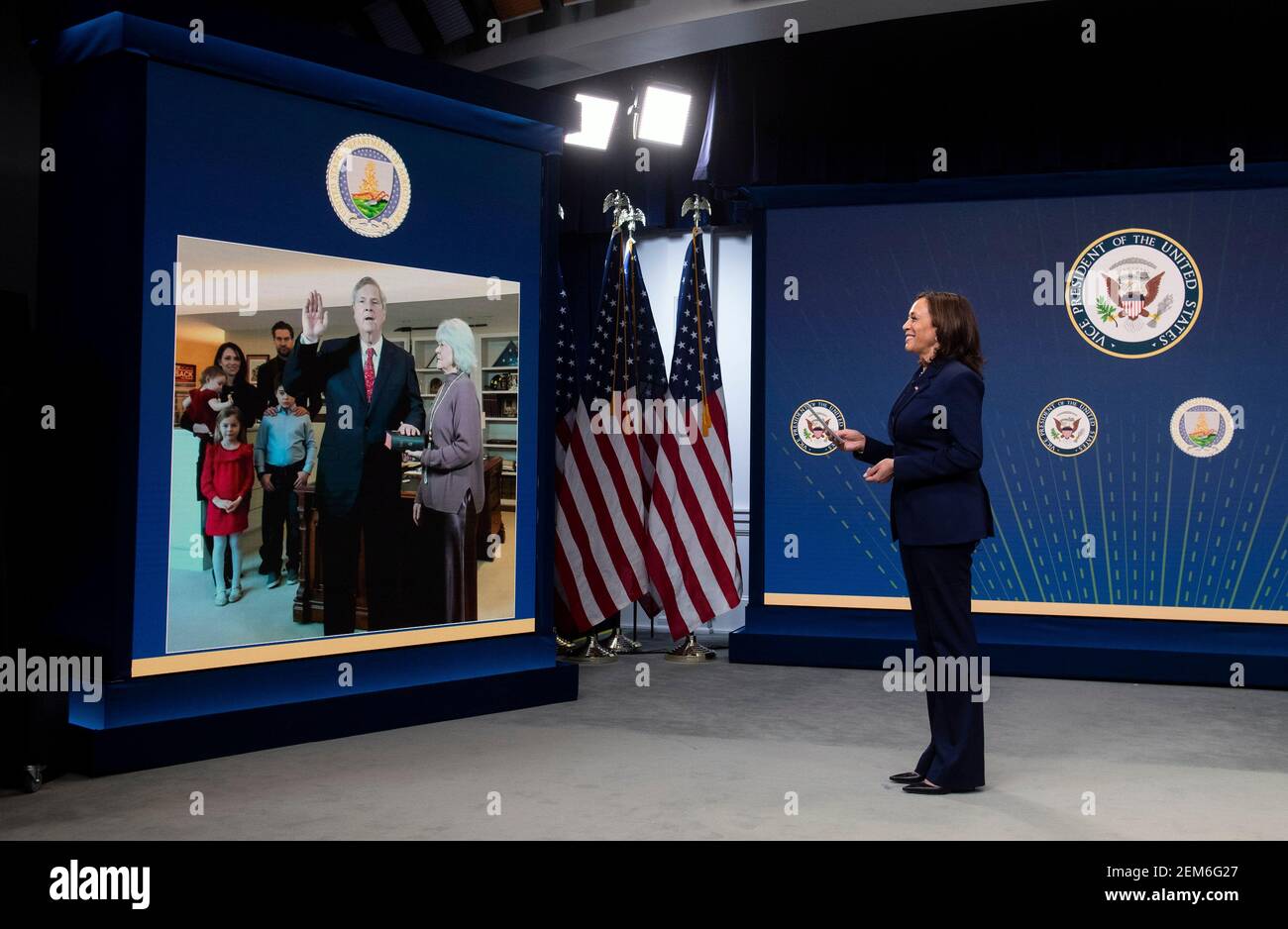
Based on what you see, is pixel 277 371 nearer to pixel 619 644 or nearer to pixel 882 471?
pixel 882 471

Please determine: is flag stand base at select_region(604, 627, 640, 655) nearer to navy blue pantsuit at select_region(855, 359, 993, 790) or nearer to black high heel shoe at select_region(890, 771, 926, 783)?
black high heel shoe at select_region(890, 771, 926, 783)

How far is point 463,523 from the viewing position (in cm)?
499

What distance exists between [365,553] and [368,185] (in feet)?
4.76

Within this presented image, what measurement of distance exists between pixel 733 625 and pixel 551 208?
3.31 m

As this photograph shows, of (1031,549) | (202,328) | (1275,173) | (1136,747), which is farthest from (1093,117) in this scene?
(202,328)

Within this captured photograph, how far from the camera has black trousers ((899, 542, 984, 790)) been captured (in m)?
3.67

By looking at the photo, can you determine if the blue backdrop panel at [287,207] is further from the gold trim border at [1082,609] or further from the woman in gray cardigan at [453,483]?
the gold trim border at [1082,609]

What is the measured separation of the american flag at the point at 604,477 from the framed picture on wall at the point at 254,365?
252 centimetres

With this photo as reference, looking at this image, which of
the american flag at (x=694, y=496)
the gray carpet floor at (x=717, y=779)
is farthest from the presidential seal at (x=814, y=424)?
the gray carpet floor at (x=717, y=779)

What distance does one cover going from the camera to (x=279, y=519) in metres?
4.43

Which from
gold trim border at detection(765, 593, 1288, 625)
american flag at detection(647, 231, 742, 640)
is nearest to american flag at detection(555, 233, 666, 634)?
american flag at detection(647, 231, 742, 640)

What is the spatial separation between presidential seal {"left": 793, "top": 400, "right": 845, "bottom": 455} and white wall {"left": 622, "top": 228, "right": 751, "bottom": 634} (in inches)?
26.6

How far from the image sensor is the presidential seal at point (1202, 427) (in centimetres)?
626

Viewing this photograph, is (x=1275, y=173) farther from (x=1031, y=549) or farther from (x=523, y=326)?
(x=523, y=326)
